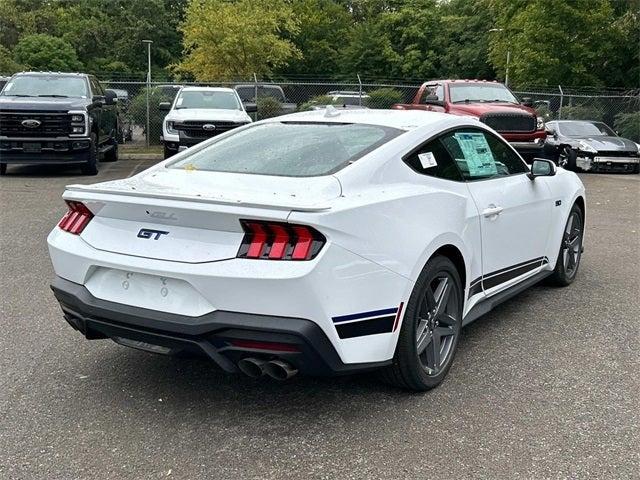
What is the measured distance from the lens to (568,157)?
1733cm

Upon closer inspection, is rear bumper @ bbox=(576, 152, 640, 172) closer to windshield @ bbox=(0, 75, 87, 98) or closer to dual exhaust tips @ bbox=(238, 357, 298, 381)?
windshield @ bbox=(0, 75, 87, 98)

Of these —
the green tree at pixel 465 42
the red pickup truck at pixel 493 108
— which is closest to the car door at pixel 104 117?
the red pickup truck at pixel 493 108

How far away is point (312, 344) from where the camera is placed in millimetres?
3062

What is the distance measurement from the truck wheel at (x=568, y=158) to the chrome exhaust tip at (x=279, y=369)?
15.5 m

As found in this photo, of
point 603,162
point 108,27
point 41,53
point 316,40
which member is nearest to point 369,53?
point 316,40

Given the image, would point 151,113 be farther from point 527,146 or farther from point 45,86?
point 527,146

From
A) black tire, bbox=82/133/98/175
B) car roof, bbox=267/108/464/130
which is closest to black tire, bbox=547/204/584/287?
car roof, bbox=267/108/464/130

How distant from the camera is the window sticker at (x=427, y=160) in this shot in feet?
13.1

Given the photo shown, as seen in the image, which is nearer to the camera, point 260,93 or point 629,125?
point 260,93

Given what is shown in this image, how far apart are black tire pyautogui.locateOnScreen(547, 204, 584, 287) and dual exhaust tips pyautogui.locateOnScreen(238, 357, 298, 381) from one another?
11.0 feet

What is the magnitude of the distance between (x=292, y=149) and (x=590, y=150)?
14.5m

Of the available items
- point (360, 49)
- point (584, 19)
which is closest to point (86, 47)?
point (360, 49)

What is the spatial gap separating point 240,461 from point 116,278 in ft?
3.51

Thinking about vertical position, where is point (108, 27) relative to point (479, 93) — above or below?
below
